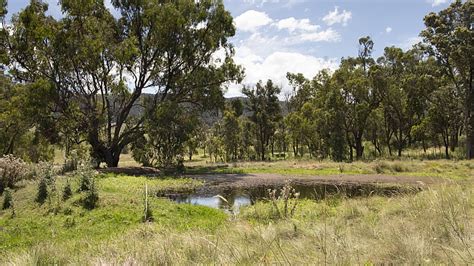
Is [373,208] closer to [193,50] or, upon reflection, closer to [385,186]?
[385,186]

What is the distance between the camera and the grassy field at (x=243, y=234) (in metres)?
4.41

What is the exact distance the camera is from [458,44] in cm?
3538

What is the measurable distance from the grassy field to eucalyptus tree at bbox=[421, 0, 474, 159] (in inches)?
1183

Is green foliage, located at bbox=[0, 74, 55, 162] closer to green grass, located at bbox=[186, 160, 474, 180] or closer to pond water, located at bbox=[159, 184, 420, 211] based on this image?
green grass, located at bbox=[186, 160, 474, 180]

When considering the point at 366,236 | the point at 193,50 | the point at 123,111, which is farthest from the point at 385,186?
the point at 123,111

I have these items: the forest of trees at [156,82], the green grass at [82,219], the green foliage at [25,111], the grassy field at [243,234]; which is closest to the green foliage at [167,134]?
the forest of trees at [156,82]

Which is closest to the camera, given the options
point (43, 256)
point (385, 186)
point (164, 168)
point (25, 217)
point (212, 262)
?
point (212, 262)

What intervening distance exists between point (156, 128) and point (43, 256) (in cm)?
2530

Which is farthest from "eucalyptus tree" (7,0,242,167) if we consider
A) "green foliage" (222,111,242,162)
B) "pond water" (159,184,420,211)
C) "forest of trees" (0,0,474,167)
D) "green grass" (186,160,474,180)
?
"green foliage" (222,111,242,162)

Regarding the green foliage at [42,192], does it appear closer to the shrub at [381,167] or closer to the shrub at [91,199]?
the shrub at [91,199]

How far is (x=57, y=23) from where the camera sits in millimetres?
29562

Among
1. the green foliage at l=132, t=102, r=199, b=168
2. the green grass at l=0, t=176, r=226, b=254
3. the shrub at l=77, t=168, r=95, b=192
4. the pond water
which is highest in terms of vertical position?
the green foliage at l=132, t=102, r=199, b=168

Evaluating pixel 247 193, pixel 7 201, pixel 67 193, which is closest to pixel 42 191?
pixel 67 193

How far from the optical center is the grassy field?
14.5 feet
